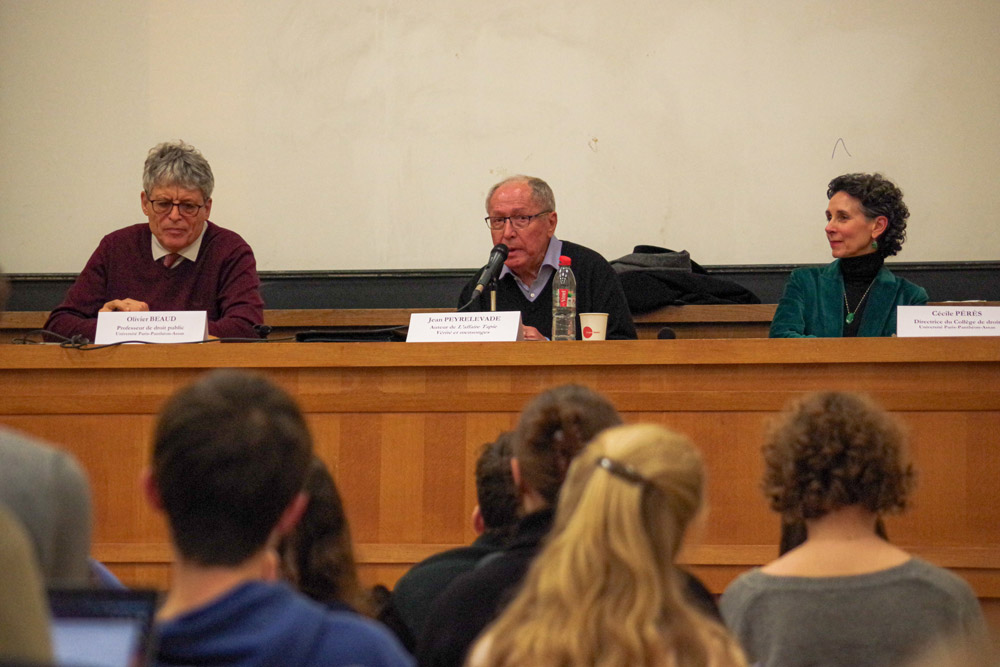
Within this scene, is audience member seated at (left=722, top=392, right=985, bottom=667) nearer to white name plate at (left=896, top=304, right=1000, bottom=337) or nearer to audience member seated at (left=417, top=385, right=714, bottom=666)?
audience member seated at (left=417, top=385, right=714, bottom=666)

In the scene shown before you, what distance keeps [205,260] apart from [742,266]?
7.26ft

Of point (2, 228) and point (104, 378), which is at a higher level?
point (2, 228)

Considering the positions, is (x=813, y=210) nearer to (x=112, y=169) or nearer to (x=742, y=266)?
(x=742, y=266)

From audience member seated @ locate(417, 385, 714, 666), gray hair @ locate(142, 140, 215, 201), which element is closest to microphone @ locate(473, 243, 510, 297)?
gray hair @ locate(142, 140, 215, 201)

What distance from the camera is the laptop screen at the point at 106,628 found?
911 millimetres

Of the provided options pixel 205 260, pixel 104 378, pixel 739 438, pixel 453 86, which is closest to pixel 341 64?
pixel 453 86

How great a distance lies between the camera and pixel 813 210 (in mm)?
4809

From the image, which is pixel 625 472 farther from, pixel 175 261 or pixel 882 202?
pixel 175 261

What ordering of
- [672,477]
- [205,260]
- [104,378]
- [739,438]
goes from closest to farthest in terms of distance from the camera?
1. [672,477]
2. [739,438]
3. [104,378]
4. [205,260]

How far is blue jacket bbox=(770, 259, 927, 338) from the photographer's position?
367 cm

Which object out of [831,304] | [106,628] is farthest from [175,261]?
[106,628]

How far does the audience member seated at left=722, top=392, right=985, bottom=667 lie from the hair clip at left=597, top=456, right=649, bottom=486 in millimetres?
465

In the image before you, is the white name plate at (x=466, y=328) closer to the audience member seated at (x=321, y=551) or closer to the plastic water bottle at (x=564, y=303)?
the plastic water bottle at (x=564, y=303)

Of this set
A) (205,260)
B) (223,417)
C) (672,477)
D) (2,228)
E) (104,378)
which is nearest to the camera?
(223,417)
